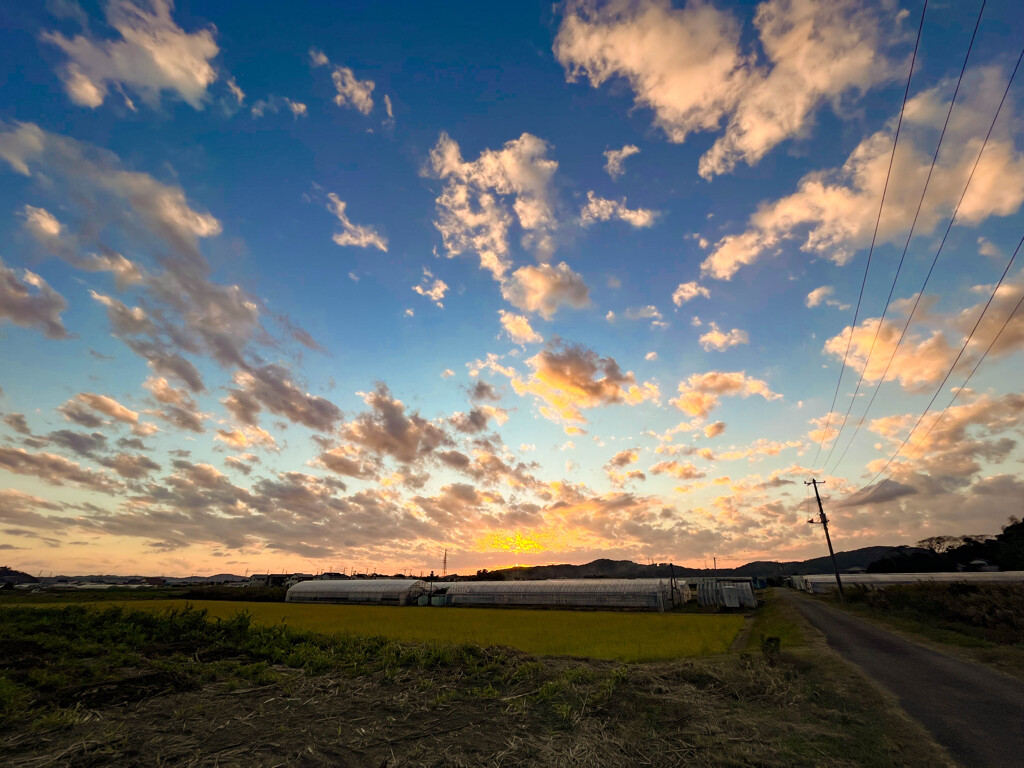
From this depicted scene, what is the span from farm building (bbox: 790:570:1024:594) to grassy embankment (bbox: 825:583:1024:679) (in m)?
12.0

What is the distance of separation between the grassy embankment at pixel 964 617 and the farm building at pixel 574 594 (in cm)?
2447

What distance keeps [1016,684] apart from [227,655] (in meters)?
28.4

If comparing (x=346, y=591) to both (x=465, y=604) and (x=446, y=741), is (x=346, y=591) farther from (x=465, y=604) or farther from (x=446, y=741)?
(x=446, y=741)

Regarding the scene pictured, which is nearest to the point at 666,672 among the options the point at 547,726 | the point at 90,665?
the point at 547,726

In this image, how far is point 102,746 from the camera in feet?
26.8

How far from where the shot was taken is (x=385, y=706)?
11.8 metres

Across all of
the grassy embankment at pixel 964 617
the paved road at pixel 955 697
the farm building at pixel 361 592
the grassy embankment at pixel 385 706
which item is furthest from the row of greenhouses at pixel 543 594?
the grassy embankment at pixel 385 706

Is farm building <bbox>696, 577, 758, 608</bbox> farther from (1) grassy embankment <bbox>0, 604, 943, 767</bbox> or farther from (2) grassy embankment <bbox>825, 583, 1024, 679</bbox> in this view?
(1) grassy embankment <bbox>0, 604, 943, 767</bbox>

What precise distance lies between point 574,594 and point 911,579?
5519cm

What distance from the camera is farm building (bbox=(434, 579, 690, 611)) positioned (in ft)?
220

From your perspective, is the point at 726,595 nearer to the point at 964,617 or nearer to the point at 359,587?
the point at 964,617

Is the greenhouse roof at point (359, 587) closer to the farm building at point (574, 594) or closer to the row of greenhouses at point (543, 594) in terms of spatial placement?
the row of greenhouses at point (543, 594)

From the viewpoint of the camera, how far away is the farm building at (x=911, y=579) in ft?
203

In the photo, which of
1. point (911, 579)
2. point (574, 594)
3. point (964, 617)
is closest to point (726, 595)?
point (574, 594)
